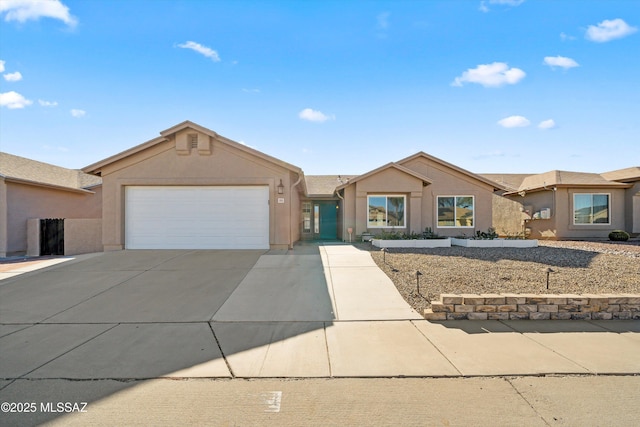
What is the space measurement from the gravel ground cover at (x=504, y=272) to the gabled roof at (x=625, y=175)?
25.3ft

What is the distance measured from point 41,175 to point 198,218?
9835mm

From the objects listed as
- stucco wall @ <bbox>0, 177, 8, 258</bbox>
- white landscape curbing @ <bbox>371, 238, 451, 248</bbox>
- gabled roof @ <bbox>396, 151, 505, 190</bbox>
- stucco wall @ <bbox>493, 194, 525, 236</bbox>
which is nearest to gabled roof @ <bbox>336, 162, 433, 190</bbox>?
gabled roof @ <bbox>396, 151, 505, 190</bbox>

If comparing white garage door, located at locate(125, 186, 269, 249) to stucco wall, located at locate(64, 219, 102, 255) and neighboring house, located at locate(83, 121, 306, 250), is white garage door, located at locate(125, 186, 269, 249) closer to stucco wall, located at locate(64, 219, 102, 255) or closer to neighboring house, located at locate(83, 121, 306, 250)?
neighboring house, located at locate(83, 121, 306, 250)

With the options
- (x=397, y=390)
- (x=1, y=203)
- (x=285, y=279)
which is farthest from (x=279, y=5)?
(x=1, y=203)

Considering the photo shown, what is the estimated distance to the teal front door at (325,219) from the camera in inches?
734

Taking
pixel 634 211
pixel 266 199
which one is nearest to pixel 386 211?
pixel 266 199

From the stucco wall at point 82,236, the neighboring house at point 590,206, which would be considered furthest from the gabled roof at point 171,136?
the neighboring house at point 590,206

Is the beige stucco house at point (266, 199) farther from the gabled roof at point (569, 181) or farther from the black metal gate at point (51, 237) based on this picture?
the black metal gate at point (51, 237)

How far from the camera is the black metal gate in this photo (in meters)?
13.4

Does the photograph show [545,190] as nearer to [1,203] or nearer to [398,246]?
[398,246]

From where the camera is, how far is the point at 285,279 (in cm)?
765

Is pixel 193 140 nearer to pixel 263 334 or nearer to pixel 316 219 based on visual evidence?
pixel 316 219

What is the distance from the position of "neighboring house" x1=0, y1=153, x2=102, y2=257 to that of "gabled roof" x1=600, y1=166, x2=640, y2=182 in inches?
1115

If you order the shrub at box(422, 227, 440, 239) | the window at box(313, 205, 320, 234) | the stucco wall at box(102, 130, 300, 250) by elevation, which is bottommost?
the shrub at box(422, 227, 440, 239)
